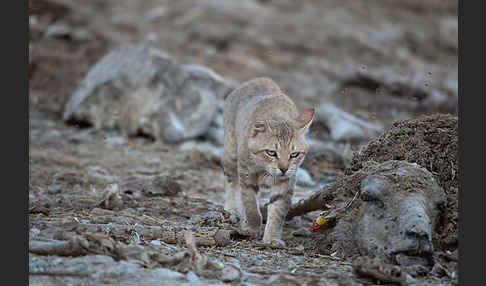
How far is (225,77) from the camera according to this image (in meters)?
14.1

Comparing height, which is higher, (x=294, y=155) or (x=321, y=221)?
(x=294, y=155)

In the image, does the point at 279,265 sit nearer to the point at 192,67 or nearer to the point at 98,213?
the point at 98,213

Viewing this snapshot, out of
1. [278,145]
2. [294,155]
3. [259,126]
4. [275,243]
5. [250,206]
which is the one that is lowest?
[275,243]


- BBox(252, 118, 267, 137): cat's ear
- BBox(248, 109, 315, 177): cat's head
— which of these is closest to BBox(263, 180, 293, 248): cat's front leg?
BBox(248, 109, 315, 177): cat's head

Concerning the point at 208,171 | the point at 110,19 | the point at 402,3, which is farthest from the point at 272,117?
the point at 402,3

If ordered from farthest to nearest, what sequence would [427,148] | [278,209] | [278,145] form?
[278,209] < [278,145] < [427,148]

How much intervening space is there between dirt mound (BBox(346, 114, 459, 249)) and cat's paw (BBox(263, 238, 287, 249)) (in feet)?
3.17

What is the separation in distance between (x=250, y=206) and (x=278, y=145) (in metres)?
0.78

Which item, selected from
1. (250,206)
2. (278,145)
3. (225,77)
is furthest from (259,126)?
(225,77)

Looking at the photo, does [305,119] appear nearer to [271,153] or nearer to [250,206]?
[271,153]

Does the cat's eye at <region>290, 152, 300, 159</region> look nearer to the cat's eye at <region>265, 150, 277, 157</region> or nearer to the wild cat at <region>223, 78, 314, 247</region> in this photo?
the wild cat at <region>223, 78, 314, 247</region>

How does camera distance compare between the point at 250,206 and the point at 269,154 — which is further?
the point at 250,206

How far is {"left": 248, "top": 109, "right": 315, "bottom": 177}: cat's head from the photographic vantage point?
548 centimetres

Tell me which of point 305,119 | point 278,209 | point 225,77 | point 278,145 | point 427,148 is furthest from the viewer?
point 225,77
